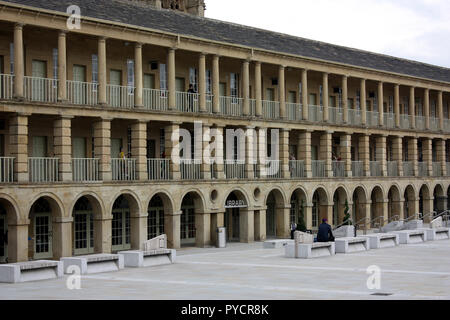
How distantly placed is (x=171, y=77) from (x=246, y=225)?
380 inches

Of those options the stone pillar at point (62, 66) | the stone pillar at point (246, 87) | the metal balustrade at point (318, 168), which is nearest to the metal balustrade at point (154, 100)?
the stone pillar at point (246, 87)

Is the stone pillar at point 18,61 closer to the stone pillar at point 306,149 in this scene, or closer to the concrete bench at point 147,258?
the concrete bench at point 147,258

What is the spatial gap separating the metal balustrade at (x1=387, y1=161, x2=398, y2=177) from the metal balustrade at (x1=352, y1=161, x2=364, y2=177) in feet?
11.1

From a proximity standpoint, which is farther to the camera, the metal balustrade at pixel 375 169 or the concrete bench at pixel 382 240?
the metal balustrade at pixel 375 169

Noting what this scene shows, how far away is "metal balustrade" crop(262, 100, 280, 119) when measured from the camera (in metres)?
44.1

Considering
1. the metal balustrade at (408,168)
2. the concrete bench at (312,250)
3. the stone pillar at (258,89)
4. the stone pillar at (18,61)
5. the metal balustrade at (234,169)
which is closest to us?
the concrete bench at (312,250)

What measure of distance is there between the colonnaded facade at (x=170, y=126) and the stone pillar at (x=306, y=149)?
0.07 m

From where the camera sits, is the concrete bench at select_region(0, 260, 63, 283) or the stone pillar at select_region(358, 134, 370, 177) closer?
the concrete bench at select_region(0, 260, 63, 283)

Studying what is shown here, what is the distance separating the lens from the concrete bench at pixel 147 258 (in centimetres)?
2778

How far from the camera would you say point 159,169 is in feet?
124

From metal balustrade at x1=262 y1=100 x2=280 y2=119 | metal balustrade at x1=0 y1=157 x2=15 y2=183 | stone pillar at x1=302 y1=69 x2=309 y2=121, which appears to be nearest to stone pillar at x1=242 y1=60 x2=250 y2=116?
metal balustrade at x1=262 y1=100 x2=280 y2=119

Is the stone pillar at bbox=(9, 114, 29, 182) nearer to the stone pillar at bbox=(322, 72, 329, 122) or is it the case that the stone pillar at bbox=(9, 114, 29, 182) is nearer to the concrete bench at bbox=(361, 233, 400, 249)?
the concrete bench at bbox=(361, 233, 400, 249)

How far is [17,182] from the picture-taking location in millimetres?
30844
